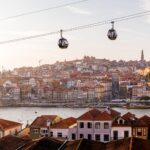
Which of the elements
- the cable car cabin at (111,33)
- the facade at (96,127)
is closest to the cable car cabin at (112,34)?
the cable car cabin at (111,33)

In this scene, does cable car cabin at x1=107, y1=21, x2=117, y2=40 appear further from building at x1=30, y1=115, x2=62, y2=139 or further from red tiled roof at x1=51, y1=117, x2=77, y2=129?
building at x1=30, y1=115, x2=62, y2=139

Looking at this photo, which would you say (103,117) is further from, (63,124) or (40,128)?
(40,128)

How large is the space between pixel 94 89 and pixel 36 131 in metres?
63.8

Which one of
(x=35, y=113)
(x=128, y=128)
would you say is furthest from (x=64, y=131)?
(x=35, y=113)

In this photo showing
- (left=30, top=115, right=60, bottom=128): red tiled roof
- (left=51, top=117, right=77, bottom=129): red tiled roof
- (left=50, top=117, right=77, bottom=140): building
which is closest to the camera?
(left=50, top=117, right=77, bottom=140): building

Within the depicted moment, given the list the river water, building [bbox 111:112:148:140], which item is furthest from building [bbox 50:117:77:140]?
Answer: the river water

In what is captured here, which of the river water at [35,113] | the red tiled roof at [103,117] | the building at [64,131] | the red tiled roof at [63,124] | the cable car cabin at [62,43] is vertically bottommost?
the river water at [35,113]

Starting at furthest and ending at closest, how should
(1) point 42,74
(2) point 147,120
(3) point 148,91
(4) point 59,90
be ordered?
1. (1) point 42,74
2. (4) point 59,90
3. (3) point 148,91
4. (2) point 147,120

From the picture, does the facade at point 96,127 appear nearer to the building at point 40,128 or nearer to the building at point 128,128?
the building at point 128,128

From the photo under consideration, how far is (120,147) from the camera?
12727 millimetres

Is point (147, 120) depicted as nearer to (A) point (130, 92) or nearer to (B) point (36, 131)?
(B) point (36, 131)

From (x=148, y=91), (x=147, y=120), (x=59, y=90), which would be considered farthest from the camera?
(x=59, y=90)

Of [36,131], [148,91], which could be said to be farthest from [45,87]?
[36,131]

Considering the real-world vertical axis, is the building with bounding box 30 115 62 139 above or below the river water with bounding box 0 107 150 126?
above
